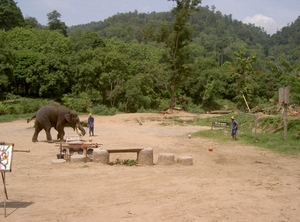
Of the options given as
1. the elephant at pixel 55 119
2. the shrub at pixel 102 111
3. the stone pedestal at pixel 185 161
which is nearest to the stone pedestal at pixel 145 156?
the stone pedestal at pixel 185 161

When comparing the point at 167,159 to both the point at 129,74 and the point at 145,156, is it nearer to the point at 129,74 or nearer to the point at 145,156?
the point at 145,156

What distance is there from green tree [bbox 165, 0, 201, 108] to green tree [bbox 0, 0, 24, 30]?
3965 centimetres

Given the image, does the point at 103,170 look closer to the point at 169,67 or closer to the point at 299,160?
the point at 299,160

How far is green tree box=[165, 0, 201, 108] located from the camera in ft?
127

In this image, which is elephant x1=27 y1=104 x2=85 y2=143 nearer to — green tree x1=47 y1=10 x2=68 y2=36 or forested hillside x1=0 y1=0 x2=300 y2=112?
forested hillside x1=0 y1=0 x2=300 y2=112

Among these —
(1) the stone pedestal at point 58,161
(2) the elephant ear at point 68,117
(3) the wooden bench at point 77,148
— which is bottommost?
(1) the stone pedestal at point 58,161

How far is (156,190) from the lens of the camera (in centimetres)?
1014

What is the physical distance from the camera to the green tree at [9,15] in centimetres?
6506

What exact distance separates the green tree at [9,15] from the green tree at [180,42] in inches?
1561

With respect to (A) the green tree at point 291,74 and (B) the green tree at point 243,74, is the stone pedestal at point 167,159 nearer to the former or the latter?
(A) the green tree at point 291,74

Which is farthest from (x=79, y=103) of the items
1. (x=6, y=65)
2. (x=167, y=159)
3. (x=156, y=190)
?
(x=156, y=190)

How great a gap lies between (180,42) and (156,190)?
31.6 metres

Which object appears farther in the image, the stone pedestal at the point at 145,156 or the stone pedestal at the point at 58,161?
the stone pedestal at the point at 145,156

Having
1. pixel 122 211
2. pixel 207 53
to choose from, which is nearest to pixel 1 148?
pixel 122 211
